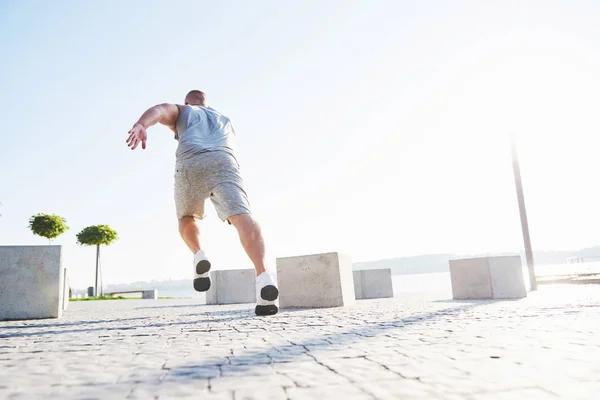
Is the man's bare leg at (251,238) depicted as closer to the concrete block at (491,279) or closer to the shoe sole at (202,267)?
the shoe sole at (202,267)

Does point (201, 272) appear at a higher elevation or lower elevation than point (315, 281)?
higher

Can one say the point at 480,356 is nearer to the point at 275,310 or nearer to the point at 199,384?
the point at 199,384

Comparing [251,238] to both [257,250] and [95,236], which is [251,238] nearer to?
[257,250]

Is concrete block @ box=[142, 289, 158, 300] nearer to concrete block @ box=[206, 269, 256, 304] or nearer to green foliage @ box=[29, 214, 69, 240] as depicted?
green foliage @ box=[29, 214, 69, 240]

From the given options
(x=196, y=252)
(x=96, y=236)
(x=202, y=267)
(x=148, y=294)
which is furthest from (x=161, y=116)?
(x=96, y=236)

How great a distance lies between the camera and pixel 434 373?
137cm

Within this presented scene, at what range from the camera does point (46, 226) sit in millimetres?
26359

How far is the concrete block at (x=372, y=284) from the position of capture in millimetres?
11281

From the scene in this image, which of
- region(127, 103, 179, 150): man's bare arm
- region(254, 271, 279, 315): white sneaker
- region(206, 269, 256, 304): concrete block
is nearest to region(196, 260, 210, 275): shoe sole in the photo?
region(254, 271, 279, 315): white sneaker

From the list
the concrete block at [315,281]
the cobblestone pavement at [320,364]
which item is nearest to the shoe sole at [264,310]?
the cobblestone pavement at [320,364]

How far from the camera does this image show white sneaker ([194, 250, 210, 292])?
149 inches

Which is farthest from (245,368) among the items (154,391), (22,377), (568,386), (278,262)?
(278,262)

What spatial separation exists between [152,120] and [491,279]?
20.8 feet

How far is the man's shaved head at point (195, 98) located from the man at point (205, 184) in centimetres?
41
